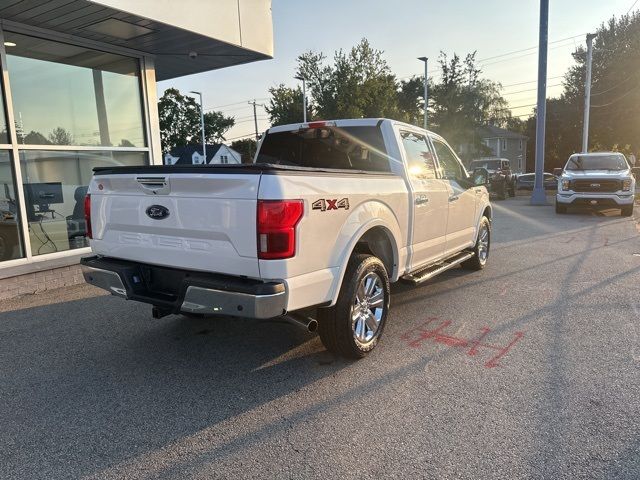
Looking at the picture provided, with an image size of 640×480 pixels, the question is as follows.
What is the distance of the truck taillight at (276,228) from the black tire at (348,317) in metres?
0.82

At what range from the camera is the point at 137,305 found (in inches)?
227

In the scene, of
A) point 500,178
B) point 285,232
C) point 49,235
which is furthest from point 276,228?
A: point 500,178

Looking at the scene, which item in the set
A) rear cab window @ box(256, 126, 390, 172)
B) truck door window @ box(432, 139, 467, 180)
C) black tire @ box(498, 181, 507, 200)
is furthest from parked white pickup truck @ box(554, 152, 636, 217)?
rear cab window @ box(256, 126, 390, 172)

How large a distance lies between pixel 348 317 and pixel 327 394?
622 millimetres

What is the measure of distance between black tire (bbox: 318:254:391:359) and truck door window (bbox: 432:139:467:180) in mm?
2342

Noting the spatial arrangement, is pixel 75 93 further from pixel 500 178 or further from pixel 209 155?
pixel 209 155

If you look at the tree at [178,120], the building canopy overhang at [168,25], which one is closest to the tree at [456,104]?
the building canopy overhang at [168,25]

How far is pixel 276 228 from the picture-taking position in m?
3.07

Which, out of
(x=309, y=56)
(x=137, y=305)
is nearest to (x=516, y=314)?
(x=137, y=305)

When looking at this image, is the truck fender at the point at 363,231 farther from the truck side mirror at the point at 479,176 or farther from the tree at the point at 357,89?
the tree at the point at 357,89

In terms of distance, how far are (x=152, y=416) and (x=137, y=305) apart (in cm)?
284

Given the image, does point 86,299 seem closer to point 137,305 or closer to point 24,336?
point 137,305

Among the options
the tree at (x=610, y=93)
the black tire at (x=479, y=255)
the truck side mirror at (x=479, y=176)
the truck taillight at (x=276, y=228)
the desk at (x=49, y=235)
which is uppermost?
the tree at (x=610, y=93)

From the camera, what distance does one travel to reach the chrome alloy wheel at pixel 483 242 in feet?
23.4
